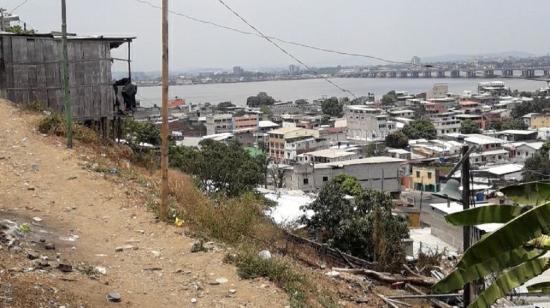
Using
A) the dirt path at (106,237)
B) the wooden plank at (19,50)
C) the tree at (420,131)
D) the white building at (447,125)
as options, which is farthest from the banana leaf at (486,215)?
the white building at (447,125)

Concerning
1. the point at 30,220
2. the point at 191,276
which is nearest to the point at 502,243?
the point at 191,276

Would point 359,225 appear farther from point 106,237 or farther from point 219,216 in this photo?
point 106,237

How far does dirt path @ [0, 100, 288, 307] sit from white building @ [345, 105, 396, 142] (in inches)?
2039

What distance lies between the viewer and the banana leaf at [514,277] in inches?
116

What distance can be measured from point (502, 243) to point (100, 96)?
9273mm

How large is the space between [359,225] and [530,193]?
30.1 ft

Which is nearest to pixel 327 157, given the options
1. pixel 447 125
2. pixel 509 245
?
pixel 447 125

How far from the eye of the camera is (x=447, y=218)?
2.77 metres

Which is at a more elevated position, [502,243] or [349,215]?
[502,243]

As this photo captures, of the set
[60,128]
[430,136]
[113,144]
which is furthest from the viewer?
[430,136]

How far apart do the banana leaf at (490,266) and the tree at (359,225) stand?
689 cm

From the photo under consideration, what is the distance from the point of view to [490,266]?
2799 millimetres

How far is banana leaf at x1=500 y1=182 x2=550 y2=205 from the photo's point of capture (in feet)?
9.05

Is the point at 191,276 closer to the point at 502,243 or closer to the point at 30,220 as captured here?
the point at 30,220
